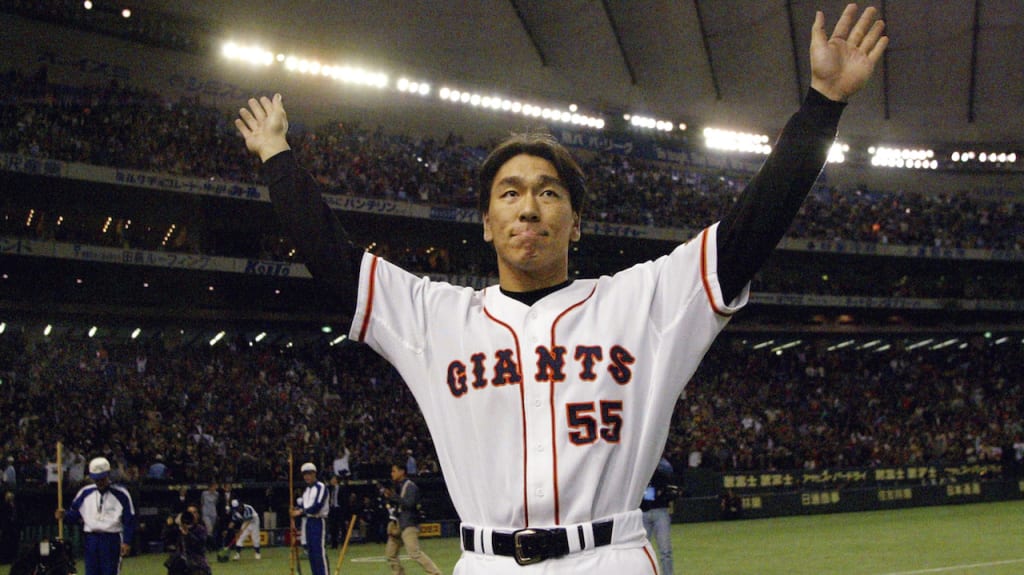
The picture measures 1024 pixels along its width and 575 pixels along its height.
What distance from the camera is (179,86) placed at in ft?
115

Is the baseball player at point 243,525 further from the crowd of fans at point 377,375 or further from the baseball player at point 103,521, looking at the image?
the baseball player at point 103,521

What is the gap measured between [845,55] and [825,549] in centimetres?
1667

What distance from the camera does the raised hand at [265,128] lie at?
3.32 meters

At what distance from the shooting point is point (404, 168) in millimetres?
36625

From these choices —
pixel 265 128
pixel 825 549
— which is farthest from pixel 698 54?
pixel 265 128

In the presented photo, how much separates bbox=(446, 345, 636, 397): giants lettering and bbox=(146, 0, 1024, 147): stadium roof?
35.7m

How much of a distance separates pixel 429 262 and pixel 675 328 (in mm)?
35690

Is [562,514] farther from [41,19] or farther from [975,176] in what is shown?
[975,176]

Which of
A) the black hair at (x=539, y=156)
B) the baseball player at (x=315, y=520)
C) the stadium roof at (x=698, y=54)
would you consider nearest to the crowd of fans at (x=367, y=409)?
the baseball player at (x=315, y=520)

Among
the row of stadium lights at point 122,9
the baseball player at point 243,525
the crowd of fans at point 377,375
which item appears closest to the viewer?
the baseball player at point 243,525

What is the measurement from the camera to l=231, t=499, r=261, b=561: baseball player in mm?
20991

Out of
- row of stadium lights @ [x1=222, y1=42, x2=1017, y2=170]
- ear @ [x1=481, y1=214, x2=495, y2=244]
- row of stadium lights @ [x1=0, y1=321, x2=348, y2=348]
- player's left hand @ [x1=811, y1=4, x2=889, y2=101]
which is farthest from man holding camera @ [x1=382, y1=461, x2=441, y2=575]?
row of stadium lights @ [x1=222, y1=42, x2=1017, y2=170]

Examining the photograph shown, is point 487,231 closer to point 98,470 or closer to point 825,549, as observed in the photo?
point 98,470

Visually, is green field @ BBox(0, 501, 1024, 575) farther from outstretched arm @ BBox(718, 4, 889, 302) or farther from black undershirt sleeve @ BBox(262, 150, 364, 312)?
black undershirt sleeve @ BBox(262, 150, 364, 312)
